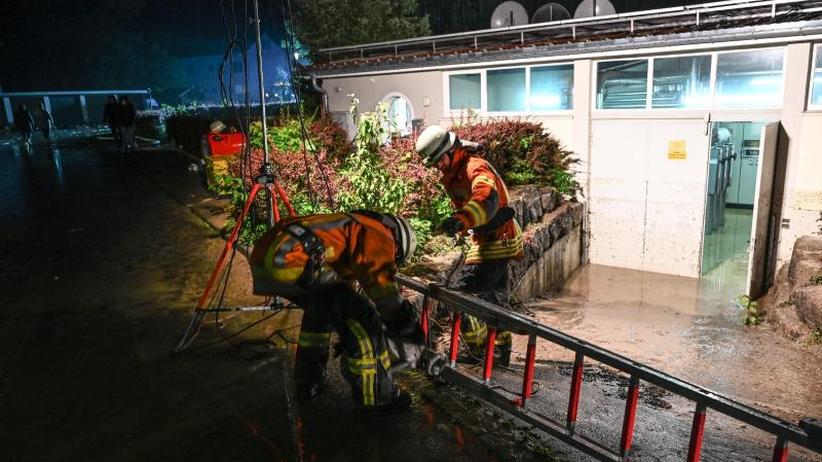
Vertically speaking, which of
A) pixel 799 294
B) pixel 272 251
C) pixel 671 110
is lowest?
pixel 799 294

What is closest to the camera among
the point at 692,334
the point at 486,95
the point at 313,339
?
the point at 313,339

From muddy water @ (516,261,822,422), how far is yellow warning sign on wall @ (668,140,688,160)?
227cm

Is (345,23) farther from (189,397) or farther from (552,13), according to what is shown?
(189,397)

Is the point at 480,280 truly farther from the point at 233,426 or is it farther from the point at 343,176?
the point at 343,176

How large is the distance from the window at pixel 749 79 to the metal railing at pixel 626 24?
1.99 ft

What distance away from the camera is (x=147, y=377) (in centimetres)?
417

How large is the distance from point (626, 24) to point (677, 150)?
2.72 meters

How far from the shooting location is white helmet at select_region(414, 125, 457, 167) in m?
4.53

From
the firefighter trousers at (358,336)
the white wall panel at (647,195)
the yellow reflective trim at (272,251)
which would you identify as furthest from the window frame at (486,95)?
the yellow reflective trim at (272,251)

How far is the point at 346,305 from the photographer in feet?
11.5

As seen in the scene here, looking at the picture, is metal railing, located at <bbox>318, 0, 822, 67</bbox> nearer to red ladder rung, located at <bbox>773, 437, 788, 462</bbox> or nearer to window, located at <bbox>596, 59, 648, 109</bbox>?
window, located at <bbox>596, 59, 648, 109</bbox>

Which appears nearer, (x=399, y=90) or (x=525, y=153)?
(x=525, y=153)

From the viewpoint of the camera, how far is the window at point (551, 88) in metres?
11.4

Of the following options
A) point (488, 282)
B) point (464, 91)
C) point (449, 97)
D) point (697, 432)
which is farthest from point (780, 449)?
point (449, 97)
